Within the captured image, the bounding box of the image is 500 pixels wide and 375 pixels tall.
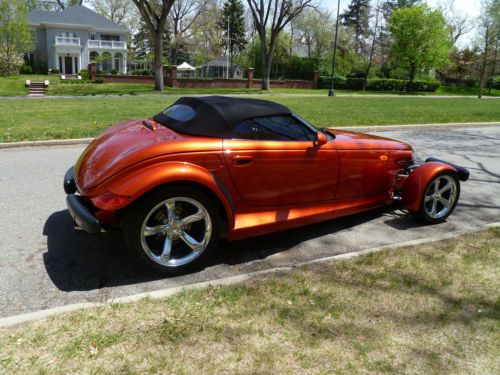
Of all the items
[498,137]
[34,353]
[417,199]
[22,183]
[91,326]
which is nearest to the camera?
[34,353]

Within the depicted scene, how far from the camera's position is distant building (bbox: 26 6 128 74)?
178 ft

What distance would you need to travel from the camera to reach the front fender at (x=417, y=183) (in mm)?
4793

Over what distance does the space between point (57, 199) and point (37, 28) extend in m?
59.4

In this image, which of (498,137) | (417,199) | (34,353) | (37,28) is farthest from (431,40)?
(34,353)

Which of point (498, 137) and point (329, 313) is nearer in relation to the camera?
point (329, 313)

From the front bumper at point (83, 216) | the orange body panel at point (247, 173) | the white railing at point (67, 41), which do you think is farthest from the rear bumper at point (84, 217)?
the white railing at point (67, 41)

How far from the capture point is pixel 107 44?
58.6 m

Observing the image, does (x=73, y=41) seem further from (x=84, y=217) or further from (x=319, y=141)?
(x=84, y=217)

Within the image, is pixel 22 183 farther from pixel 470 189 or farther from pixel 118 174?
pixel 470 189

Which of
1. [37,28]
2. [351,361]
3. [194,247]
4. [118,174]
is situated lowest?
[351,361]

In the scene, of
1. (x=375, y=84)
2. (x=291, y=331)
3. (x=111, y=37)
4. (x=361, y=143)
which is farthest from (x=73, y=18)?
(x=291, y=331)

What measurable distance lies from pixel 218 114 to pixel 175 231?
1.14 metres

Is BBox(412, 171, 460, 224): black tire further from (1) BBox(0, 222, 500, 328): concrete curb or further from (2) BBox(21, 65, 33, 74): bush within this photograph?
(2) BBox(21, 65, 33, 74): bush

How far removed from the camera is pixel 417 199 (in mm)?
4820
